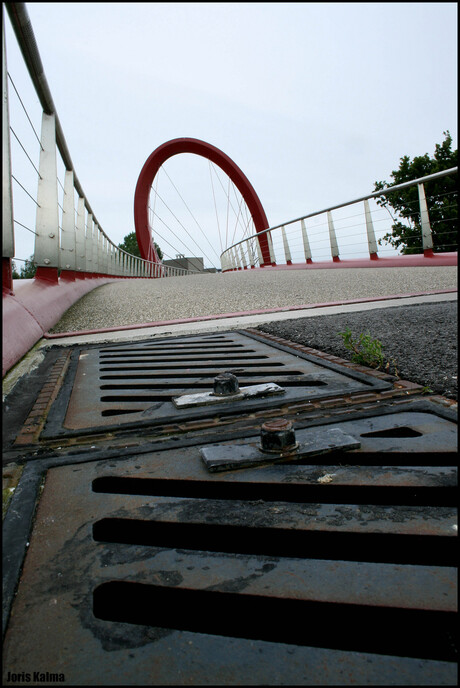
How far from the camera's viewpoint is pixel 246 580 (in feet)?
2.35

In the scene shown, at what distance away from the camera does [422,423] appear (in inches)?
50.4

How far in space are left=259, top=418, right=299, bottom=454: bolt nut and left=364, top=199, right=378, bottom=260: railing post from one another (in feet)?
23.5

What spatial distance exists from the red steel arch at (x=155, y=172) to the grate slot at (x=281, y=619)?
90.5 feet

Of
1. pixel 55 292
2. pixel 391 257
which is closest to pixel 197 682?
pixel 55 292

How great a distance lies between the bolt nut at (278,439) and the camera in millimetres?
1129

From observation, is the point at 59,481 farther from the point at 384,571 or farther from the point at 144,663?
the point at 384,571

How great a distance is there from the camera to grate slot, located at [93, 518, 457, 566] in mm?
795

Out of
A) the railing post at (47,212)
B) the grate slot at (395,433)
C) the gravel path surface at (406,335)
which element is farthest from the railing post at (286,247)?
the grate slot at (395,433)

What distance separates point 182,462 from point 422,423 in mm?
621

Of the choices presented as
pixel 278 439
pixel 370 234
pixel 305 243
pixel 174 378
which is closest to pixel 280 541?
pixel 278 439

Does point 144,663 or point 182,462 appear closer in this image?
point 144,663

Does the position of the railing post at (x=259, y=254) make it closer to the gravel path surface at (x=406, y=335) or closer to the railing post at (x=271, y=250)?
the railing post at (x=271, y=250)

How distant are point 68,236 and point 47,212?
1.13 meters

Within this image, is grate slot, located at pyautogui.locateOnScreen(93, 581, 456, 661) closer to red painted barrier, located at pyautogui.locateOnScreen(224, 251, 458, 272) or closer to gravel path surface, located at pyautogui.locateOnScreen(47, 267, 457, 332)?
gravel path surface, located at pyautogui.locateOnScreen(47, 267, 457, 332)
